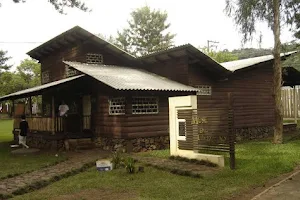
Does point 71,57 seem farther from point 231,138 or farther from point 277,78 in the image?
point 231,138

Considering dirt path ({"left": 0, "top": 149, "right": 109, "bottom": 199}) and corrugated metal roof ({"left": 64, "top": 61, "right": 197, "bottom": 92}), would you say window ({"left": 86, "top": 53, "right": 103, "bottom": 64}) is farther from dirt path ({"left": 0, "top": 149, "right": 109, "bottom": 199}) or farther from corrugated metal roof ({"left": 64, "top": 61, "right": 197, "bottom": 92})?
dirt path ({"left": 0, "top": 149, "right": 109, "bottom": 199})

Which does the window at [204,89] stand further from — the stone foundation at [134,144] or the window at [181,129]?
the window at [181,129]

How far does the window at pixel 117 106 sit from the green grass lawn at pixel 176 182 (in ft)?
14.7

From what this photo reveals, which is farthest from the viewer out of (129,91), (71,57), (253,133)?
(253,133)

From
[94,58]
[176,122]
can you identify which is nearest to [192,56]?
[176,122]

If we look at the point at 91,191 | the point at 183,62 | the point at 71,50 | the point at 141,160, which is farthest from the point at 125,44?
the point at 91,191

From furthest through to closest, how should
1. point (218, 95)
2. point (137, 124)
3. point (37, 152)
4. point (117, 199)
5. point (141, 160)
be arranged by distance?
point (218, 95) < point (37, 152) < point (137, 124) < point (141, 160) < point (117, 199)

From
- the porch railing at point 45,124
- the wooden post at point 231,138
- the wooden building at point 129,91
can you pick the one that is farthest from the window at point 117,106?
the wooden post at point 231,138

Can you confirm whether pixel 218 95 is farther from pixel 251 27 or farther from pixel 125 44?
pixel 125 44

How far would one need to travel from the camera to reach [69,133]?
1606 centimetres

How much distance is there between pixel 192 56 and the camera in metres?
16.1

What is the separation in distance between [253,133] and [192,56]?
275 inches

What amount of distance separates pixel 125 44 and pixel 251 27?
115 ft

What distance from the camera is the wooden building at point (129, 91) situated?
14.7 metres
